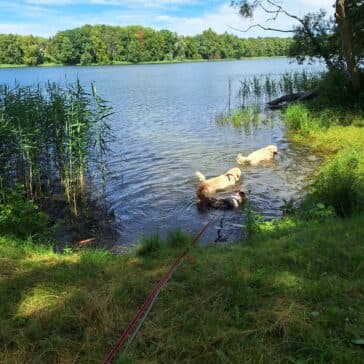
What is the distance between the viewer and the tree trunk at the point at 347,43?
628 inches

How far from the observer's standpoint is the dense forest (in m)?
95.3

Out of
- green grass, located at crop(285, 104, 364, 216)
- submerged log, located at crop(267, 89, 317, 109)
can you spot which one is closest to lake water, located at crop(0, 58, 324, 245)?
green grass, located at crop(285, 104, 364, 216)

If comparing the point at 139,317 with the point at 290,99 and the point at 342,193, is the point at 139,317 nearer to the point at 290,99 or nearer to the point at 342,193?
the point at 342,193

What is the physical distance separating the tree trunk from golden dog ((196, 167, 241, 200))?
9.24 metres

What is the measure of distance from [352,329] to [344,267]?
1.25 metres

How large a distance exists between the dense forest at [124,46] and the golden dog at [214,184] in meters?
87.4

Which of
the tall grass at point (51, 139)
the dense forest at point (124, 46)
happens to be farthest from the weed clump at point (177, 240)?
the dense forest at point (124, 46)

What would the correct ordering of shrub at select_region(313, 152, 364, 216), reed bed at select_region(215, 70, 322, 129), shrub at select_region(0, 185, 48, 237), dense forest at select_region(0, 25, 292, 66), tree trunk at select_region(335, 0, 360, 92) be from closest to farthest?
shrub at select_region(0, 185, 48, 237) → shrub at select_region(313, 152, 364, 216) → tree trunk at select_region(335, 0, 360, 92) → reed bed at select_region(215, 70, 322, 129) → dense forest at select_region(0, 25, 292, 66)

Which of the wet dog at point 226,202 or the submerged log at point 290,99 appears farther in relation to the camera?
the submerged log at point 290,99

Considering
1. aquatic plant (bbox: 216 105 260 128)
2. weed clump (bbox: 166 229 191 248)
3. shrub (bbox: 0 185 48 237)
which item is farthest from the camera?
aquatic plant (bbox: 216 105 260 128)

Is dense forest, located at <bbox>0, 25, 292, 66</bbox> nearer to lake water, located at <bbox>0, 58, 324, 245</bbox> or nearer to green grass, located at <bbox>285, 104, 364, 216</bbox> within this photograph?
lake water, located at <bbox>0, 58, 324, 245</bbox>

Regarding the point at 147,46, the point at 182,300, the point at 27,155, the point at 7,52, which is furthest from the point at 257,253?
the point at 147,46

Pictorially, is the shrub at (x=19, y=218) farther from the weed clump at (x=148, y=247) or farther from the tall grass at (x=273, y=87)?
the tall grass at (x=273, y=87)

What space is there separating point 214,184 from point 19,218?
4.67 meters
